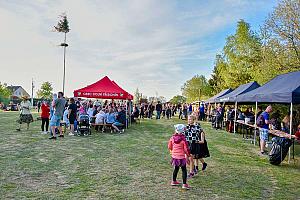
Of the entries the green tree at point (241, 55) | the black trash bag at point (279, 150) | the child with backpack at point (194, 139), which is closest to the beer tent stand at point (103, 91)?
the black trash bag at point (279, 150)

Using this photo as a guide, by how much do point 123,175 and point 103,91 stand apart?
1069 cm

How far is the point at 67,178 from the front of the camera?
627 centimetres

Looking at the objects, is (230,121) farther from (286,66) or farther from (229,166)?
(229,166)

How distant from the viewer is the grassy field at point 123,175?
545 cm

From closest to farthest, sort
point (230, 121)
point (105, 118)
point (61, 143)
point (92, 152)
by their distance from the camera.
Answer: point (92, 152), point (61, 143), point (105, 118), point (230, 121)

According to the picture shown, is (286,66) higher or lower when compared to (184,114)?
higher

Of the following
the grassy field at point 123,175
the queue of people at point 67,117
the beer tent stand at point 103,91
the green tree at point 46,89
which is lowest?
the grassy field at point 123,175

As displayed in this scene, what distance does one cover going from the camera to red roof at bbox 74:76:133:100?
1678cm

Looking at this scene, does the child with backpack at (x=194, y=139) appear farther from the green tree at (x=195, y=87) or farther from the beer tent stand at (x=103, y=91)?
the green tree at (x=195, y=87)

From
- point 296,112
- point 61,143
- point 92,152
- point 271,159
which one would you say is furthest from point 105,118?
point 296,112

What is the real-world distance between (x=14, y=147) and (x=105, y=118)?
6.19 m

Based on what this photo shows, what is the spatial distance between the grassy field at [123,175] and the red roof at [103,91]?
6.51 metres

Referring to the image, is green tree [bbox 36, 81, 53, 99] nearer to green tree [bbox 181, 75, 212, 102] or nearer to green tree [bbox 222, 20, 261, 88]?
green tree [bbox 181, 75, 212, 102]

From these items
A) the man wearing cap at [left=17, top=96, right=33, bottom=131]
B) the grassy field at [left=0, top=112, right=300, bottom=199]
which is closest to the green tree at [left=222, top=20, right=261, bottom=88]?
the man wearing cap at [left=17, top=96, right=33, bottom=131]
